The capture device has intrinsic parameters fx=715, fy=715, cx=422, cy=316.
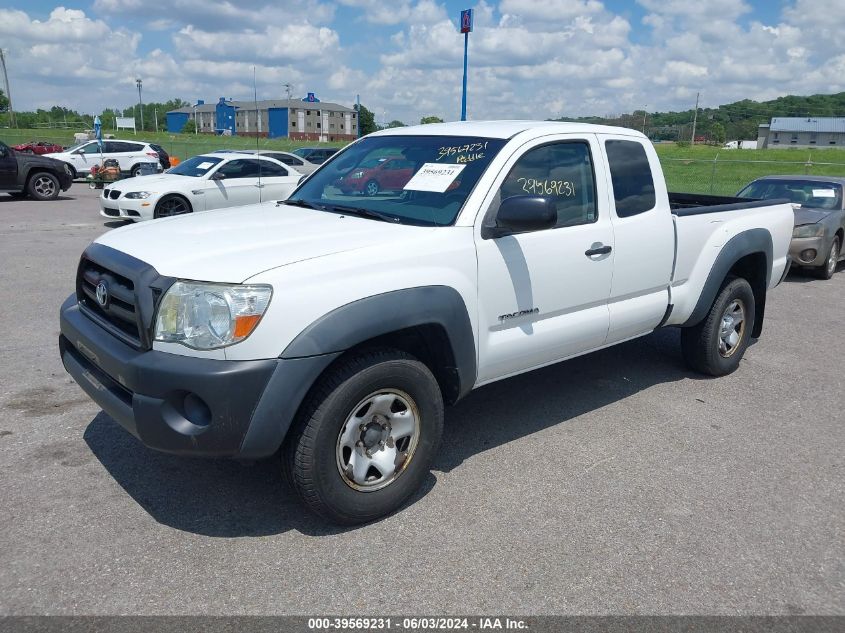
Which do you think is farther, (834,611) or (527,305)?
(527,305)

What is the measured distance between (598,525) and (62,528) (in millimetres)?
2542

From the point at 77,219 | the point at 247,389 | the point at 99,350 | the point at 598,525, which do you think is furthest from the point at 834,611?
the point at 77,219

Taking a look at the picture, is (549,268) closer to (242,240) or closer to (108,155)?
(242,240)

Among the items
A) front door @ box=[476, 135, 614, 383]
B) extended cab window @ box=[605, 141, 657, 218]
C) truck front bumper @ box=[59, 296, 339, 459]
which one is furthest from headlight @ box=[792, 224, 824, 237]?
truck front bumper @ box=[59, 296, 339, 459]

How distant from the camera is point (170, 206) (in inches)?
521

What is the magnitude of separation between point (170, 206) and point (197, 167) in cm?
118

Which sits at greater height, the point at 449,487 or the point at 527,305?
the point at 527,305

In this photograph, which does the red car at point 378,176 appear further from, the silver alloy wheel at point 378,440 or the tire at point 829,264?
the tire at point 829,264

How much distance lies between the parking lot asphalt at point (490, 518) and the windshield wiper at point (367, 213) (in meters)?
1.44

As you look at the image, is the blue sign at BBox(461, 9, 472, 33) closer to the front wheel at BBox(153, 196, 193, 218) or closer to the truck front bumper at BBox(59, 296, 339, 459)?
the front wheel at BBox(153, 196, 193, 218)

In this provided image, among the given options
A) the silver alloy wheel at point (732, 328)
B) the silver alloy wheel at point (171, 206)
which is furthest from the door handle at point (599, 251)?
the silver alloy wheel at point (171, 206)

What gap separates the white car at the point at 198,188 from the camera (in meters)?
13.1

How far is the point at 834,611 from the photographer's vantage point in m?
2.92

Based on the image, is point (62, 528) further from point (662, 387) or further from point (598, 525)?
point (662, 387)
